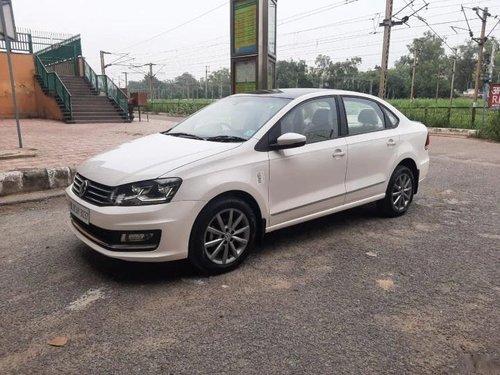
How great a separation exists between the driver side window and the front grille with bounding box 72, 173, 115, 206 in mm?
1512

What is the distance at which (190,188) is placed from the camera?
316 cm

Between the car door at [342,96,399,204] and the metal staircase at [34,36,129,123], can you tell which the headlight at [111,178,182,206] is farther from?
the metal staircase at [34,36,129,123]

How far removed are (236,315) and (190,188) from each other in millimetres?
996

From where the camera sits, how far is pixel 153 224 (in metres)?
3.06

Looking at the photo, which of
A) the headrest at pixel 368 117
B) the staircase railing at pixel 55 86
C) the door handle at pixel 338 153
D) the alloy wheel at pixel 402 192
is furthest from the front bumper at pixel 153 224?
the staircase railing at pixel 55 86

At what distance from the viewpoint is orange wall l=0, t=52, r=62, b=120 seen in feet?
57.3

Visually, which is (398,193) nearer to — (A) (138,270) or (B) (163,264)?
(B) (163,264)

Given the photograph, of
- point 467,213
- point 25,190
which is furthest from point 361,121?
point 25,190

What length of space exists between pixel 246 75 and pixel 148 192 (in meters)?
6.95

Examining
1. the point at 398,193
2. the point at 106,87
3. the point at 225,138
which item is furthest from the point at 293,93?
the point at 106,87

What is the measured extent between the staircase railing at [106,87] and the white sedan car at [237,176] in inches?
638

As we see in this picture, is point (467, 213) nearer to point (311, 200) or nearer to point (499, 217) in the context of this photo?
point (499, 217)

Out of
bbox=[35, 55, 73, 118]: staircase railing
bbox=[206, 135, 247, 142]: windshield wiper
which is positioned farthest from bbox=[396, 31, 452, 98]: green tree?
bbox=[206, 135, 247, 142]: windshield wiper

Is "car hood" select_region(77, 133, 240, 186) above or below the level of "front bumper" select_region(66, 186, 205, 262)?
above
